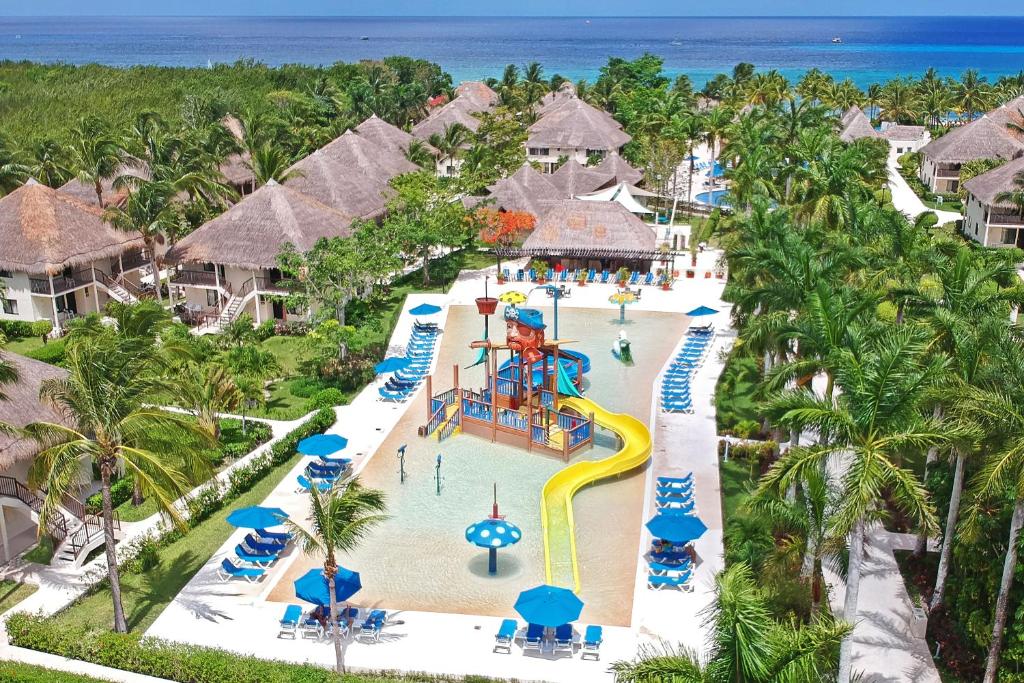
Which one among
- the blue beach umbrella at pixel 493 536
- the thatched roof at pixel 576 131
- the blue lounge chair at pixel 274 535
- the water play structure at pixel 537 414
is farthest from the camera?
the thatched roof at pixel 576 131

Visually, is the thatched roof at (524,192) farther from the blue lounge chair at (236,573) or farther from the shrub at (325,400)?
the blue lounge chair at (236,573)

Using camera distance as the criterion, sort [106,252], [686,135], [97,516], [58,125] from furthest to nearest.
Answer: [58,125] → [686,135] → [106,252] → [97,516]

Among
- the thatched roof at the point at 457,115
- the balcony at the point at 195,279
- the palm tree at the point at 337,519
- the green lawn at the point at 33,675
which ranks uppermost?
the thatched roof at the point at 457,115

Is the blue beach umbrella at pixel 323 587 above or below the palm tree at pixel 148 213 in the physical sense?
below

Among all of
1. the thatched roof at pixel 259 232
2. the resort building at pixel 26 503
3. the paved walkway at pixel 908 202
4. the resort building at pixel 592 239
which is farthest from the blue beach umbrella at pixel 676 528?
the paved walkway at pixel 908 202

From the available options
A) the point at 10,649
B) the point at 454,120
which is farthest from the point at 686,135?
the point at 10,649

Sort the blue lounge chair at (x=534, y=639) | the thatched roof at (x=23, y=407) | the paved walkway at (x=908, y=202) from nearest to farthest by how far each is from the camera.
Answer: the blue lounge chair at (x=534, y=639) → the thatched roof at (x=23, y=407) → the paved walkway at (x=908, y=202)

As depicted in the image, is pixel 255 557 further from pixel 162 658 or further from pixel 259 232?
Result: pixel 259 232

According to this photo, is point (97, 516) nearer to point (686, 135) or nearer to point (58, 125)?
point (686, 135)
